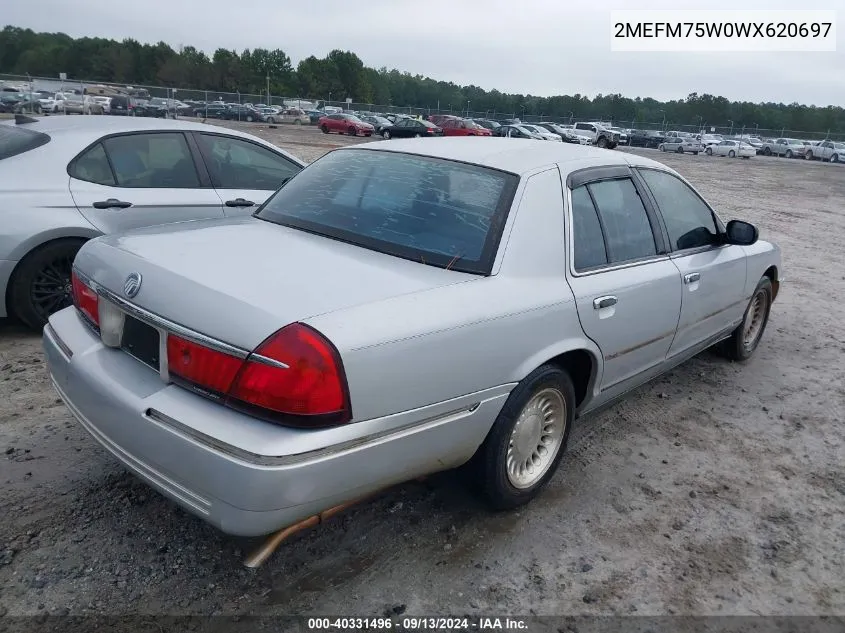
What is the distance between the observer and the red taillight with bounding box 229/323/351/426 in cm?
213

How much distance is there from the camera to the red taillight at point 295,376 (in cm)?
213

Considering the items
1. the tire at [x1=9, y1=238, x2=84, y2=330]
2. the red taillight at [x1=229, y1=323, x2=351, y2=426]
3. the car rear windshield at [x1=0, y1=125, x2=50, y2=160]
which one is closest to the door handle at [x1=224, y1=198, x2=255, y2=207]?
the tire at [x1=9, y1=238, x2=84, y2=330]

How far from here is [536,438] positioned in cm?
312

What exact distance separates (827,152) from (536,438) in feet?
177

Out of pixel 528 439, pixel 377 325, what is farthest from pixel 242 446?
pixel 528 439

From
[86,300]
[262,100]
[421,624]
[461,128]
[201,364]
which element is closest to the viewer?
[201,364]

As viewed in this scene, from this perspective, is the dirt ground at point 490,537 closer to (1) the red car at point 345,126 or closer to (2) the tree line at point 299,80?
(1) the red car at point 345,126

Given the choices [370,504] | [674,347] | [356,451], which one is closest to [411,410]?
[356,451]

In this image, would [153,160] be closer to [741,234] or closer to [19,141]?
[19,141]

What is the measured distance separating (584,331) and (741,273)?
212 centimetres

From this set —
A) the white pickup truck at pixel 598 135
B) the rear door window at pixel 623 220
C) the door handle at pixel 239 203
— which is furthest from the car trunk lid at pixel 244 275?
the white pickup truck at pixel 598 135

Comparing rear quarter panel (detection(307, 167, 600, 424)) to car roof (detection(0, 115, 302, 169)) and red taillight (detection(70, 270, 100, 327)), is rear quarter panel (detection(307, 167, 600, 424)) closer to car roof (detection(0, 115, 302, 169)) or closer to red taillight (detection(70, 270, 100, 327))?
red taillight (detection(70, 270, 100, 327))

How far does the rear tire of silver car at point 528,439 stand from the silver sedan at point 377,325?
10 millimetres

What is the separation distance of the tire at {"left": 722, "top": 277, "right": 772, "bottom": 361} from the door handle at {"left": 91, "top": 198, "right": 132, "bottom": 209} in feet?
14.8
